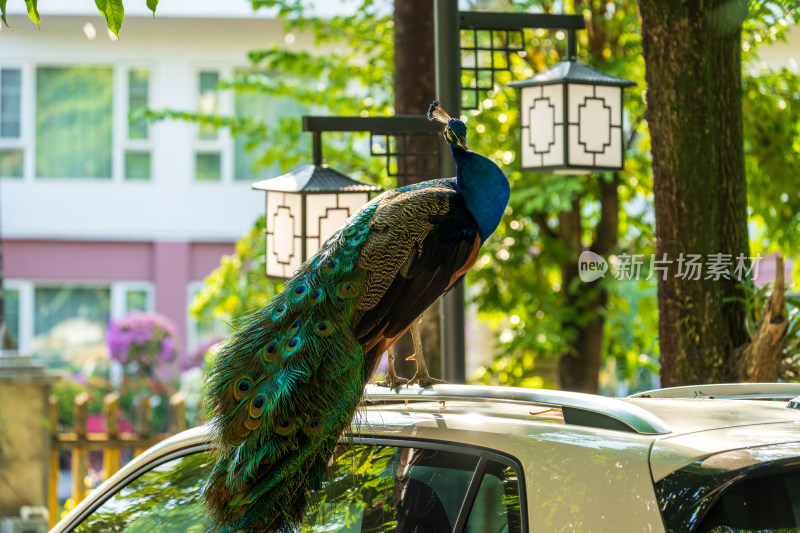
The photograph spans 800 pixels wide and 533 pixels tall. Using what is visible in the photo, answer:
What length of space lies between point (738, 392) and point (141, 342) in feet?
37.5

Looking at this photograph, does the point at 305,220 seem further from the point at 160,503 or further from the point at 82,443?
the point at 82,443

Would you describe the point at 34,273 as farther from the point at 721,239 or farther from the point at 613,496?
the point at 613,496

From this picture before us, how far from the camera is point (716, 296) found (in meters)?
4.95

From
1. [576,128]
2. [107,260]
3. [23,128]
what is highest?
[23,128]

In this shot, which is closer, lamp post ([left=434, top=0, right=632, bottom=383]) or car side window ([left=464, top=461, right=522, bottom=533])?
car side window ([left=464, top=461, right=522, bottom=533])

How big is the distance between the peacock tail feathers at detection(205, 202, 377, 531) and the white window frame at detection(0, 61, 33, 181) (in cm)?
1508

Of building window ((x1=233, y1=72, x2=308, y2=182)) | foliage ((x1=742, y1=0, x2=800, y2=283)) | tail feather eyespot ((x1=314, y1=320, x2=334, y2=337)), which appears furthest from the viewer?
building window ((x1=233, y1=72, x2=308, y2=182))

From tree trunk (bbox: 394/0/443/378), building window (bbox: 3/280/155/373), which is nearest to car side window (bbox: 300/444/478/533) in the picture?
tree trunk (bbox: 394/0/443/378)

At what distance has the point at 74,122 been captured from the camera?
55.9 feet

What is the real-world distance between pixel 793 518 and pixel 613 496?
13.2 inches

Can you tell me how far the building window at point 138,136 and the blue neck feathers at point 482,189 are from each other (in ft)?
46.0

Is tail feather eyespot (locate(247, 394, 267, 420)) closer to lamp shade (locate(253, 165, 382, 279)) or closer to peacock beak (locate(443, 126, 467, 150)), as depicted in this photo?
peacock beak (locate(443, 126, 467, 150))

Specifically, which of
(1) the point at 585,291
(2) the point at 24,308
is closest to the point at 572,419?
(1) the point at 585,291

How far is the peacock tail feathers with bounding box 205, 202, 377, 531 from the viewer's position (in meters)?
2.56
